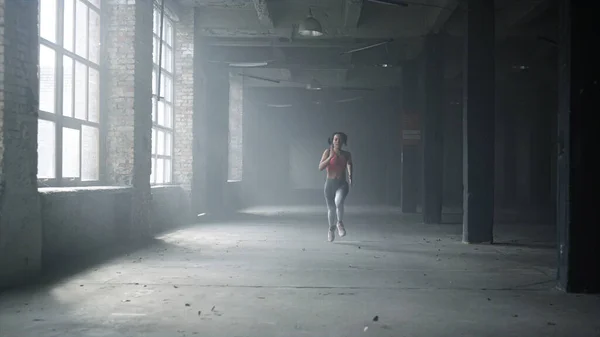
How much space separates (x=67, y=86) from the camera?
8914 mm

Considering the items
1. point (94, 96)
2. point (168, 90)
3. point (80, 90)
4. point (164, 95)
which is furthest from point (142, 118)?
point (168, 90)

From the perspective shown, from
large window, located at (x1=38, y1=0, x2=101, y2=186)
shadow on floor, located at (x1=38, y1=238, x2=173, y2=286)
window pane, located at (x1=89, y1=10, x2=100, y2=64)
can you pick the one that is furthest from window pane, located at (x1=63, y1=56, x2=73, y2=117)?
shadow on floor, located at (x1=38, y1=238, x2=173, y2=286)

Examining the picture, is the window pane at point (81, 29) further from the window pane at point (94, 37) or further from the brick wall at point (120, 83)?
the brick wall at point (120, 83)

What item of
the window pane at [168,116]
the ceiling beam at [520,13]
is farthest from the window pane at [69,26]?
the ceiling beam at [520,13]

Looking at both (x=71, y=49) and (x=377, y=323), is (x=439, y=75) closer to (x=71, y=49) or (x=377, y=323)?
(x=71, y=49)

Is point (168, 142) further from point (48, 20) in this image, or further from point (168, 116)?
point (48, 20)

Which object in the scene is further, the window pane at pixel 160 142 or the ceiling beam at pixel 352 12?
the window pane at pixel 160 142

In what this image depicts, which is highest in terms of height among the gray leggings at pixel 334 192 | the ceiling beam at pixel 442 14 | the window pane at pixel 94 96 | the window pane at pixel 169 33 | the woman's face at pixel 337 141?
the ceiling beam at pixel 442 14

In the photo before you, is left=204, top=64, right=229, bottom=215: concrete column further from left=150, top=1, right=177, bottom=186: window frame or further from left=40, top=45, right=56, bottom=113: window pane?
left=40, top=45, right=56, bottom=113: window pane

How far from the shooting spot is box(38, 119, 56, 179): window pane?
317 inches

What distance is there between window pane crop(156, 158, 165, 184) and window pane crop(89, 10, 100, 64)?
3.76 metres

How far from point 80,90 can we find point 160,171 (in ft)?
14.6

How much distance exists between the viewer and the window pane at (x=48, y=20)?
317 inches

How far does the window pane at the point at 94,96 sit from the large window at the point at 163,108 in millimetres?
2770
